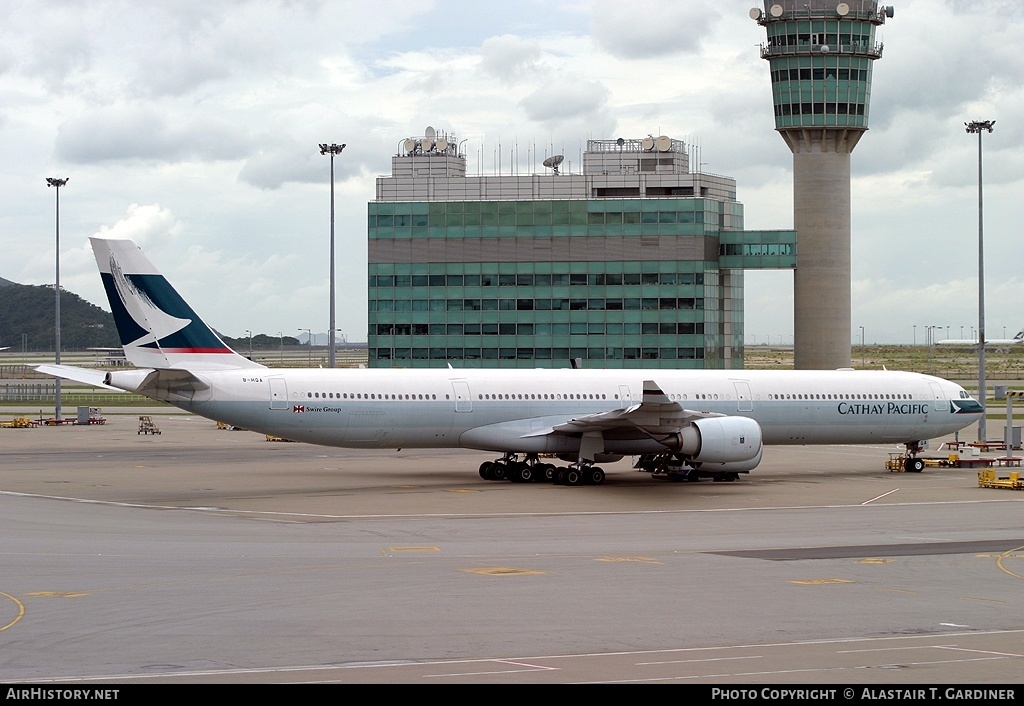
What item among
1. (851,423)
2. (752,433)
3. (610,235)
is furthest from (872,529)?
(610,235)

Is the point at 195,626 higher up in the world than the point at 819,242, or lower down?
lower down

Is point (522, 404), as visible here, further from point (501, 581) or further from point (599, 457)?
point (501, 581)

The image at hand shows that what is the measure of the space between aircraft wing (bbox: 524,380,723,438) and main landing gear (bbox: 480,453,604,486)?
122cm

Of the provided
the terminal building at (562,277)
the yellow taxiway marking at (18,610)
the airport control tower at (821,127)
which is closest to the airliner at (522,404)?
the yellow taxiway marking at (18,610)

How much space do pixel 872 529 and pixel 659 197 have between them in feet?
181

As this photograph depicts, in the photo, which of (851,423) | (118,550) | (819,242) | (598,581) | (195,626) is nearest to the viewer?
(195,626)

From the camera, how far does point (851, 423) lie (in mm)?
43844

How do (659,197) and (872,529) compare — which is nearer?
(872,529)

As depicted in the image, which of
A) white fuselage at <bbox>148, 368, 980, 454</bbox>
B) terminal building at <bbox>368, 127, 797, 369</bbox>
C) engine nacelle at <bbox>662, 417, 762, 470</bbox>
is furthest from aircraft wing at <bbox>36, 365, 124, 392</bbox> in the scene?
terminal building at <bbox>368, 127, 797, 369</bbox>

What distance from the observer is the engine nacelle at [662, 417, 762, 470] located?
122 feet

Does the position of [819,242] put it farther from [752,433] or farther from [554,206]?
[752,433]

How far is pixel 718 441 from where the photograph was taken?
1465 inches

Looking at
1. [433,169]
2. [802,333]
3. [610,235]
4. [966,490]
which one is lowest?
[966,490]

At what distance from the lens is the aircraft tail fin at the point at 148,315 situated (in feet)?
117
